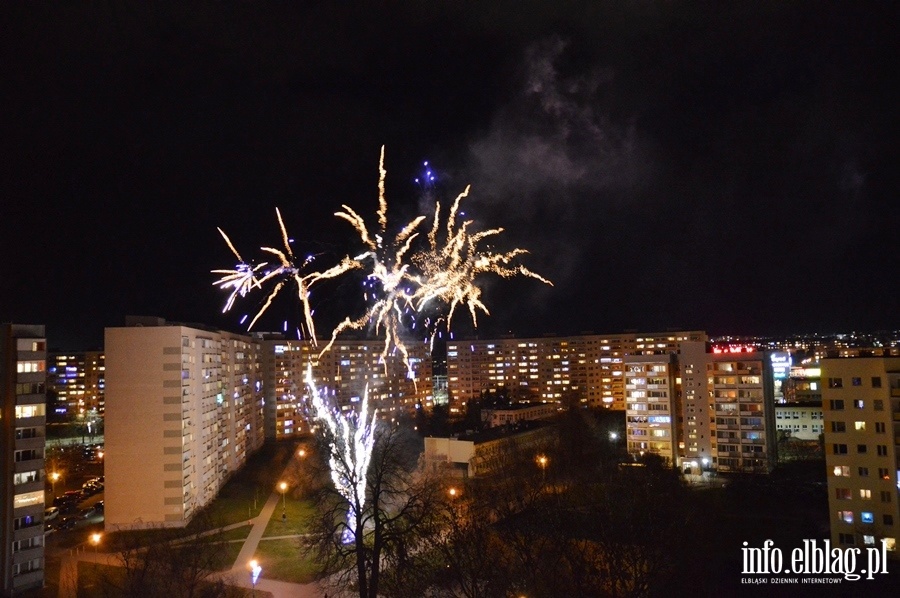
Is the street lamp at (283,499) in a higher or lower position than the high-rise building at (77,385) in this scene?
lower

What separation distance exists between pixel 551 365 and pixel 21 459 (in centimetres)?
4703

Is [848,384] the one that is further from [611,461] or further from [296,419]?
[296,419]

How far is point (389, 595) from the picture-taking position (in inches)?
512

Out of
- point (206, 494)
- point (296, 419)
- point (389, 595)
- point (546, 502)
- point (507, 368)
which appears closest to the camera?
point (389, 595)

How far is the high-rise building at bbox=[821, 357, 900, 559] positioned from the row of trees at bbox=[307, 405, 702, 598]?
→ 434 centimetres

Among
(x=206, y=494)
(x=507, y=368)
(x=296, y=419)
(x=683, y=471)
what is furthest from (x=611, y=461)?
(x=507, y=368)

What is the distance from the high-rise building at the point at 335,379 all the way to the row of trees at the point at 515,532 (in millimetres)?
16871

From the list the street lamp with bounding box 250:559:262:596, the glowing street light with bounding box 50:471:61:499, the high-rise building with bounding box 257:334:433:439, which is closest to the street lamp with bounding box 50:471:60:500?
the glowing street light with bounding box 50:471:61:499

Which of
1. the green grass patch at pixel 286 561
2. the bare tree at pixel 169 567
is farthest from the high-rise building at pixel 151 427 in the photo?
the green grass patch at pixel 286 561

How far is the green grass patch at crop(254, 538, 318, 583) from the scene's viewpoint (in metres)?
16.8

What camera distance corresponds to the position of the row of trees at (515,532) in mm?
12461

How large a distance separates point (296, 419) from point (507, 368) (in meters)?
23.5

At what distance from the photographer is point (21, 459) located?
17141 mm

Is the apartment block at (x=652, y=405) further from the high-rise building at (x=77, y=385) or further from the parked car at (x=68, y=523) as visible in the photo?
the high-rise building at (x=77, y=385)
